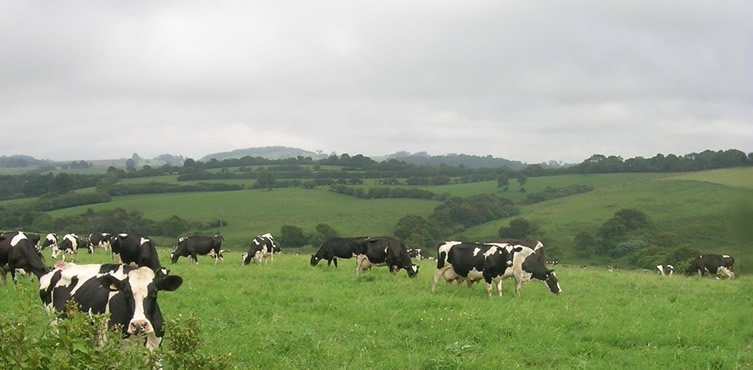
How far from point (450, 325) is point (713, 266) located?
28512mm

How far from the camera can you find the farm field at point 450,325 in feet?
36.8

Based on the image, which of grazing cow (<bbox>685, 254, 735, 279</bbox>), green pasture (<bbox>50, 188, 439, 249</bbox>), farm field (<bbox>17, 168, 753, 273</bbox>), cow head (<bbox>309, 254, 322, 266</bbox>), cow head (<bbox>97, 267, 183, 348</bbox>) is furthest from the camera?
green pasture (<bbox>50, 188, 439, 249</bbox>)

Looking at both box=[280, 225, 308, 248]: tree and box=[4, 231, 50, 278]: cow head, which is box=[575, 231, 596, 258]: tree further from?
box=[4, 231, 50, 278]: cow head

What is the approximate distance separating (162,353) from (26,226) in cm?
9136

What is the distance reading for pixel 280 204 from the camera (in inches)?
3905

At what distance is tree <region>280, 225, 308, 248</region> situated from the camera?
7356 centimetres

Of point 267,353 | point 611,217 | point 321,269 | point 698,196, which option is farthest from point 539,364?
point 611,217

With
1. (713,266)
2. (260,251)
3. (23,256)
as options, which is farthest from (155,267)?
(713,266)

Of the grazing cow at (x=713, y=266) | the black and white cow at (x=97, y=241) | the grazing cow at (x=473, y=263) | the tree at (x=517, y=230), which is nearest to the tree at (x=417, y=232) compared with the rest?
the tree at (x=517, y=230)

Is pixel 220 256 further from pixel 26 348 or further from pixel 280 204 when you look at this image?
pixel 280 204

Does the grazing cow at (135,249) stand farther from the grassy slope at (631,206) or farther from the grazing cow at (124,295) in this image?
the grassy slope at (631,206)

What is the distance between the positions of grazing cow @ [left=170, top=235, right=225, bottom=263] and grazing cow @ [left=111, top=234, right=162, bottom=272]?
6.33 meters

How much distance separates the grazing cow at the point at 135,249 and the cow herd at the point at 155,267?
0.12 feet

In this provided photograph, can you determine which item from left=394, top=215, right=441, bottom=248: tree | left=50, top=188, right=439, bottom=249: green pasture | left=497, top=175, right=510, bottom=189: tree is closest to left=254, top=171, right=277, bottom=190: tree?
left=50, top=188, right=439, bottom=249: green pasture
